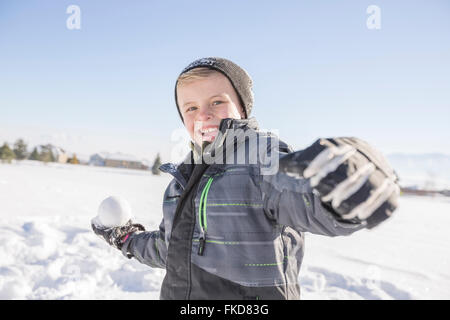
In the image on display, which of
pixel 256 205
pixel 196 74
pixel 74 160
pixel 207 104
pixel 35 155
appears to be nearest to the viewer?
pixel 256 205

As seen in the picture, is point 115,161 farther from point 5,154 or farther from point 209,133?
point 209,133

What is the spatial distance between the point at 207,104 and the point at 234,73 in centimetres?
31

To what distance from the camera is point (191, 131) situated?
5.32 ft

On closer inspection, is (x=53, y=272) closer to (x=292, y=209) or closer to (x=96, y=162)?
(x=292, y=209)

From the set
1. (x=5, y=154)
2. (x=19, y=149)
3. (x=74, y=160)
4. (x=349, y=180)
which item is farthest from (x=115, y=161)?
(x=349, y=180)

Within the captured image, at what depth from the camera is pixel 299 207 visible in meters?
0.87

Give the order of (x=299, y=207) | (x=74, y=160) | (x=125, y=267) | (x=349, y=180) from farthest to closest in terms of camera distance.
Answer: (x=74, y=160) < (x=125, y=267) < (x=299, y=207) < (x=349, y=180)

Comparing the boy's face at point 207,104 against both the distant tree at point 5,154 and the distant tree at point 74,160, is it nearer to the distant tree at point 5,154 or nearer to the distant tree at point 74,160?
the distant tree at point 5,154

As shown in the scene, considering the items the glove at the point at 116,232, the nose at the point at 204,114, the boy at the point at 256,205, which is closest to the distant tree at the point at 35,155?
the glove at the point at 116,232

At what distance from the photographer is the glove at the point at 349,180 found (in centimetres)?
73

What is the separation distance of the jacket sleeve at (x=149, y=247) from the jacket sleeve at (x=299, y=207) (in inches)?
36.4

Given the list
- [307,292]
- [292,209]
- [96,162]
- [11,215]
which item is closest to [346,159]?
[292,209]

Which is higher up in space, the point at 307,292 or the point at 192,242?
the point at 192,242

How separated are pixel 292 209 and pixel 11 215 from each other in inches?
255
